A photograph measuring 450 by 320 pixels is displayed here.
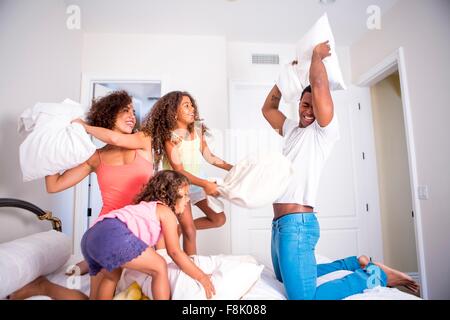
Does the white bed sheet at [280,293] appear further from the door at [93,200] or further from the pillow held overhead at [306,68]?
the pillow held overhead at [306,68]

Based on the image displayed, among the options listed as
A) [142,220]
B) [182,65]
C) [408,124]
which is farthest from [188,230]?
[408,124]

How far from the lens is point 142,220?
74cm

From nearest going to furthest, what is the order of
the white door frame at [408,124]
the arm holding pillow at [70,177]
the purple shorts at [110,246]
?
the purple shorts at [110,246] < the arm holding pillow at [70,177] < the white door frame at [408,124]

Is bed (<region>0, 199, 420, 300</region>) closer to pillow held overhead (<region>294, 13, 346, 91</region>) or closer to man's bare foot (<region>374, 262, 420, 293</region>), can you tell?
man's bare foot (<region>374, 262, 420, 293</region>)

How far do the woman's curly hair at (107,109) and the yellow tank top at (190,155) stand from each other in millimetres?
223

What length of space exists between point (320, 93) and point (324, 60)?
0.47ft

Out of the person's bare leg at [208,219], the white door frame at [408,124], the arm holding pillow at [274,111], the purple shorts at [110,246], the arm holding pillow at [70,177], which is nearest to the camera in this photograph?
the purple shorts at [110,246]

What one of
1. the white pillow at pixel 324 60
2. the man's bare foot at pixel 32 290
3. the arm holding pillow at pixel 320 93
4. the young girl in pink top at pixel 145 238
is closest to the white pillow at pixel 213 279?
the young girl in pink top at pixel 145 238

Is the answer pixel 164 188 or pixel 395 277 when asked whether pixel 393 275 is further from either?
pixel 164 188

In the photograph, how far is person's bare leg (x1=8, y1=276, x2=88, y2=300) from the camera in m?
0.76

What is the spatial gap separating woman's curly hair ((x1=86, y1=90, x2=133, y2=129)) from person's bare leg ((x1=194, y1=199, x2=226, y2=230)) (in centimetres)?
41

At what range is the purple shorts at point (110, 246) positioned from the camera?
0.70 meters

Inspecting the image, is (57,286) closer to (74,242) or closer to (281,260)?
(74,242)

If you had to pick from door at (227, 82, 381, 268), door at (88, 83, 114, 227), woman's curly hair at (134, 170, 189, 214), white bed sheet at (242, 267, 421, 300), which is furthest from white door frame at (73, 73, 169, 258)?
white bed sheet at (242, 267, 421, 300)
